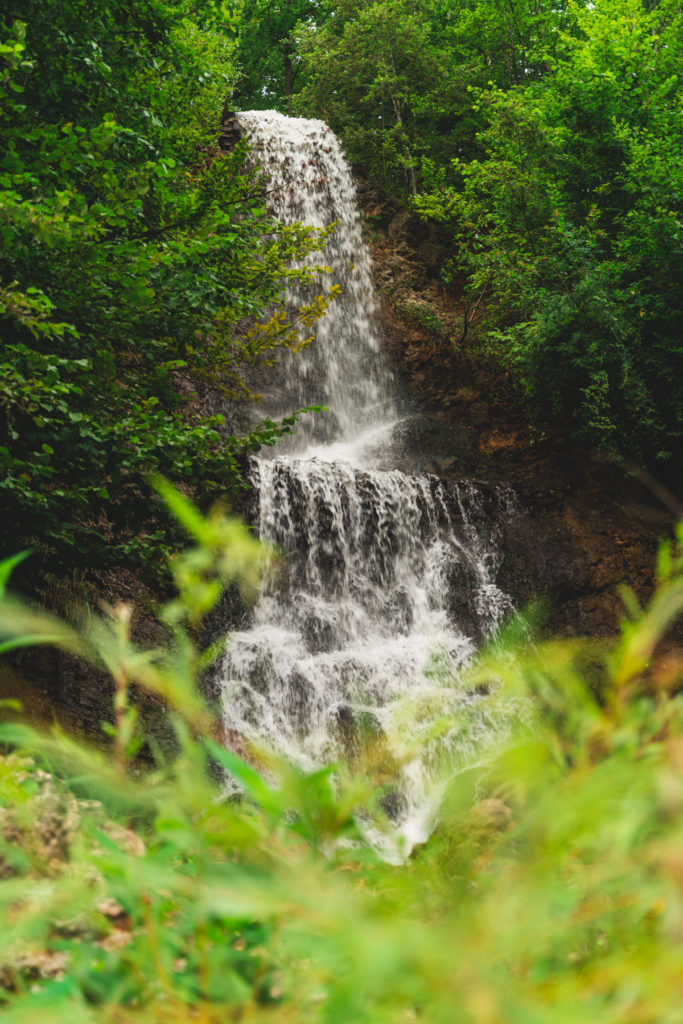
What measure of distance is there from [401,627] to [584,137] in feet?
32.5

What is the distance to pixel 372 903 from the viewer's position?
33.9 inches

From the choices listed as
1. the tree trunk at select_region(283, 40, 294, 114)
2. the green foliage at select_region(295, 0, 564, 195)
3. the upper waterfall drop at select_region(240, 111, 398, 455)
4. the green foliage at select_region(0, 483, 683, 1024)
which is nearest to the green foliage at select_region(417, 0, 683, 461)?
the upper waterfall drop at select_region(240, 111, 398, 455)

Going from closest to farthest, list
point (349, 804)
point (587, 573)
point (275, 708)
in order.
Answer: point (349, 804) < point (275, 708) < point (587, 573)

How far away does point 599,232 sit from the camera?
35.0 ft

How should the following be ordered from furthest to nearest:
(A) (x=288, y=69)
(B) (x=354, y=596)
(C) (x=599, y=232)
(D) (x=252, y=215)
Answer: (A) (x=288, y=69) → (C) (x=599, y=232) → (B) (x=354, y=596) → (D) (x=252, y=215)

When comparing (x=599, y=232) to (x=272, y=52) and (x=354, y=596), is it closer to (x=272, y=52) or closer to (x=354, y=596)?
(x=354, y=596)

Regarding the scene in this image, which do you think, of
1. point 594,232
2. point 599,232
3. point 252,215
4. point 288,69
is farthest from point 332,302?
point 288,69

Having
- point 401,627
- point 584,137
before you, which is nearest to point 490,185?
point 584,137

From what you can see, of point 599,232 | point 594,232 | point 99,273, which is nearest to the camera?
point 99,273

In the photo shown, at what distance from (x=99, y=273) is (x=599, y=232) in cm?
940

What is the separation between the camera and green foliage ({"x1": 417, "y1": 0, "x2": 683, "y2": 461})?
414 inches

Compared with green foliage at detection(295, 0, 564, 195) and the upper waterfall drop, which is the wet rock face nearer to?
the upper waterfall drop

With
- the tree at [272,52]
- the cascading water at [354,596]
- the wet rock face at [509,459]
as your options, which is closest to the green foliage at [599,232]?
the wet rock face at [509,459]

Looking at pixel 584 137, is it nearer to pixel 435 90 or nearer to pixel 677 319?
pixel 677 319
